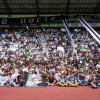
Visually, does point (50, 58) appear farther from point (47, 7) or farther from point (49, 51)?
point (47, 7)

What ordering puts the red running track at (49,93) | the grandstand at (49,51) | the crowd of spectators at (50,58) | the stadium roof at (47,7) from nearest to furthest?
the red running track at (49,93)
the grandstand at (49,51)
the crowd of spectators at (50,58)
the stadium roof at (47,7)

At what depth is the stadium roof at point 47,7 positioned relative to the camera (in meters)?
16.3

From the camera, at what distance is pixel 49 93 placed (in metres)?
6.79

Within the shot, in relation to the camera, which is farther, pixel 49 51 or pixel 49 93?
pixel 49 51

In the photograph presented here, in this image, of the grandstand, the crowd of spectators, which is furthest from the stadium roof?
the crowd of spectators

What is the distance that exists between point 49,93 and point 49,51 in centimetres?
735

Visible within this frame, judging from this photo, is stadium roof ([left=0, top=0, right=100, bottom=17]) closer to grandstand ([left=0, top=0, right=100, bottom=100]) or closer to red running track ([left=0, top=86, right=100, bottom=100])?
grandstand ([left=0, top=0, right=100, bottom=100])

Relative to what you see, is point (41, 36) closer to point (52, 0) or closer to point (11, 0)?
point (52, 0)

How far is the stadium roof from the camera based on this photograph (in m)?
16.3

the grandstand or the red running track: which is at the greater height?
the grandstand

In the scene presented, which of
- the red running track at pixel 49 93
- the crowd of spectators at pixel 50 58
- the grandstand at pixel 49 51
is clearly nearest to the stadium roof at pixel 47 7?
the grandstand at pixel 49 51

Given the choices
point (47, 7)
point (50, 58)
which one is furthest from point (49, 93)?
point (47, 7)

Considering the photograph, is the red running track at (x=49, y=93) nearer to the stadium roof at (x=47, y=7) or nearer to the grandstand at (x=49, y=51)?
the grandstand at (x=49, y=51)

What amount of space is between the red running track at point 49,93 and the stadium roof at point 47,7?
41.3ft
